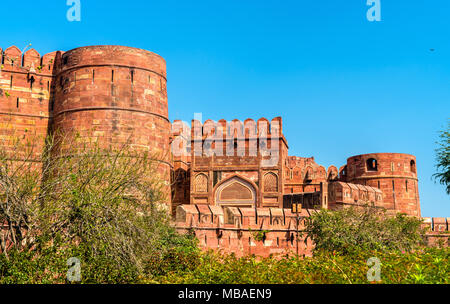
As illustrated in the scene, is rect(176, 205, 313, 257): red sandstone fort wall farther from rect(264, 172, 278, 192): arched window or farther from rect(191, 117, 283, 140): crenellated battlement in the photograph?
rect(191, 117, 283, 140): crenellated battlement

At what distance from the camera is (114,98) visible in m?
21.8

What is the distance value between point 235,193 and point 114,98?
819cm

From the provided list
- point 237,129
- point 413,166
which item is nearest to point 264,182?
point 237,129

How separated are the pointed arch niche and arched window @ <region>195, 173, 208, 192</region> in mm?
657

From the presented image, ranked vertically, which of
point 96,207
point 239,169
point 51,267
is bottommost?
point 51,267

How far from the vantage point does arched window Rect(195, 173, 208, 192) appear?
26.6 m

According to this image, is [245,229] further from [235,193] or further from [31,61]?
[31,61]

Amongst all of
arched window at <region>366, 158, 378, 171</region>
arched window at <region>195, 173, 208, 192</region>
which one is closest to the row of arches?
arched window at <region>195, 173, 208, 192</region>

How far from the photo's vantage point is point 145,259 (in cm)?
1265

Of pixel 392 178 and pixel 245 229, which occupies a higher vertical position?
pixel 392 178

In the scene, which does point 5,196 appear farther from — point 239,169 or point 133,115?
point 239,169

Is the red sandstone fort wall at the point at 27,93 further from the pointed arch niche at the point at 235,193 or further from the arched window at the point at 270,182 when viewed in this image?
the arched window at the point at 270,182
